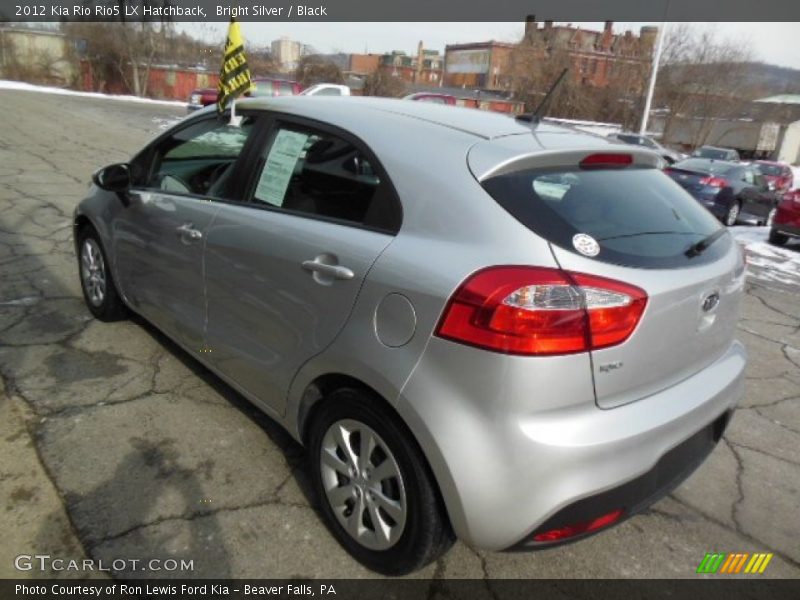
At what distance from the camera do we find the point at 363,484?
2.11 meters

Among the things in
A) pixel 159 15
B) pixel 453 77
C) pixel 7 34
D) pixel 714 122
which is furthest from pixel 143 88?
pixel 453 77

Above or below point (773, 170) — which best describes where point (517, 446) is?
above

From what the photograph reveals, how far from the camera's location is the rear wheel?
488 inches

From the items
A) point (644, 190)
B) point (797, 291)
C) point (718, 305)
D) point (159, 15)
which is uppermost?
point (159, 15)

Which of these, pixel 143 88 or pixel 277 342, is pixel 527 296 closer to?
pixel 277 342

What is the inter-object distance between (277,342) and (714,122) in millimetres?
44022

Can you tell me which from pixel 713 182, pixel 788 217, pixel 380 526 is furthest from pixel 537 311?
pixel 713 182

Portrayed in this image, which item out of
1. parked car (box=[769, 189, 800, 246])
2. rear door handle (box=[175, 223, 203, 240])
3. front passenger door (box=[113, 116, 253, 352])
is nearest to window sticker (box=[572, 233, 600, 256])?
front passenger door (box=[113, 116, 253, 352])

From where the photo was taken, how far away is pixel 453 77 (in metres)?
85.6

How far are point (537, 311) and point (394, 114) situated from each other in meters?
1.13

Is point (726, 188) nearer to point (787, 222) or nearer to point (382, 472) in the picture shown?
point (787, 222)

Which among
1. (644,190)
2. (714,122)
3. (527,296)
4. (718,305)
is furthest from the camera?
(714,122)
